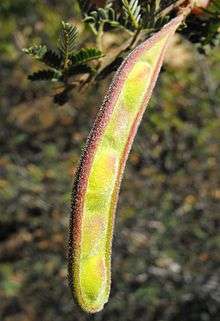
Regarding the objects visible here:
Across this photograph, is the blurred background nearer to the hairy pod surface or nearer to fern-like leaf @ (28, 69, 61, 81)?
fern-like leaf @ (28, 69, 61, 81)

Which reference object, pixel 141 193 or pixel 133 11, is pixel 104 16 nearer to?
pixel 133 11

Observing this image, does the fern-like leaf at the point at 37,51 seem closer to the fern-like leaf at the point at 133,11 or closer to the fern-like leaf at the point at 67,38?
the fern-like leaf at the point at 67,38

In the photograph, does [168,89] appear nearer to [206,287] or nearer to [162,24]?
[206,287]

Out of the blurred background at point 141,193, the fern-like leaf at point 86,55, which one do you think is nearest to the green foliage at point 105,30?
the fern-like leaf at point 86,55

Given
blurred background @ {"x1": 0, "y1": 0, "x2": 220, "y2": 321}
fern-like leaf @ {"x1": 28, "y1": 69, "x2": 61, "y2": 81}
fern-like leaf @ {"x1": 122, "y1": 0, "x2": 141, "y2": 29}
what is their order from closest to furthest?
fern-like leaf @ {"x1": 122, "y1": 0, "x2": 141, "y2": 29} < fern-like leaf @ {"x1": 28, "y1": 69, "x2": 61, "y2": 81} < blurred background @ {"x1": 0, "y1": 0, "x2": 220, "y2": 321}

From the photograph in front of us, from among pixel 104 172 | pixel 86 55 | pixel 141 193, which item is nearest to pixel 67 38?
pixel 86 55

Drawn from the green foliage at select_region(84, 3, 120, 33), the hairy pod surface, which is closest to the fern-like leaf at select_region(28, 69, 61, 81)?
the green foliage at select_region(84, 3, 120, 33)
